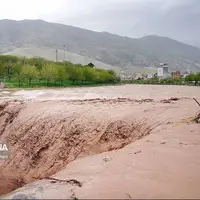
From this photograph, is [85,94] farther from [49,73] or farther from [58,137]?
[49,73]

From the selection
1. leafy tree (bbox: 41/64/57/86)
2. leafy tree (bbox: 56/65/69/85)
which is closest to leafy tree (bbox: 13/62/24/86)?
leafy tree (bbox: 41/64/57/86)

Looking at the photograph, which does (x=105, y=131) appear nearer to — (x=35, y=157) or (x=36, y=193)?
(x=35, y=157)

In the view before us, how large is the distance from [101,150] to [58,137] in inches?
113

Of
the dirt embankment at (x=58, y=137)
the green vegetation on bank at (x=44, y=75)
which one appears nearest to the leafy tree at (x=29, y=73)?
the green vegetation on bank at (x=44, y=75)

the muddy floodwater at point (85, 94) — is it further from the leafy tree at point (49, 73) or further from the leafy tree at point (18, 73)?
the leafy tree at point (49, 73)

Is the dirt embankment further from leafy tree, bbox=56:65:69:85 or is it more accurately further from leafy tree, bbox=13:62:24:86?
leafy tree, bbox=56:65:69:85

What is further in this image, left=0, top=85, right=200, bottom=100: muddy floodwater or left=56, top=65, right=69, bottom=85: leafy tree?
left=56, top=65, right=69, bottom=85: leafy tree

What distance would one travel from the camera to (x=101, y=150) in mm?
12398

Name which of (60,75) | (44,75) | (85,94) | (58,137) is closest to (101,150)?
(58,137)

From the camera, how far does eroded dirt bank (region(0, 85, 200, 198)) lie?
597cm

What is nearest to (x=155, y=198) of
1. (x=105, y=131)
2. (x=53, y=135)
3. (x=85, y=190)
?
(x=85, y=190)

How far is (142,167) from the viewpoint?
7.14 meters

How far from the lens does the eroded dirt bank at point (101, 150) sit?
5.97m

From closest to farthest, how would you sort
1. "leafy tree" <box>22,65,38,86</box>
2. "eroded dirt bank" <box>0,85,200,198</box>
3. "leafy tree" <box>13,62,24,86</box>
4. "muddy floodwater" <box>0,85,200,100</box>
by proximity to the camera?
"eroded dirt bank" <box>0,85,200,198</box>, "muddy floodwater" <box>0,85,200,100</box>, "leafy tree" <box>22,65,38,86</box>, "leafy tree" <box>13,62,24,86</box>
